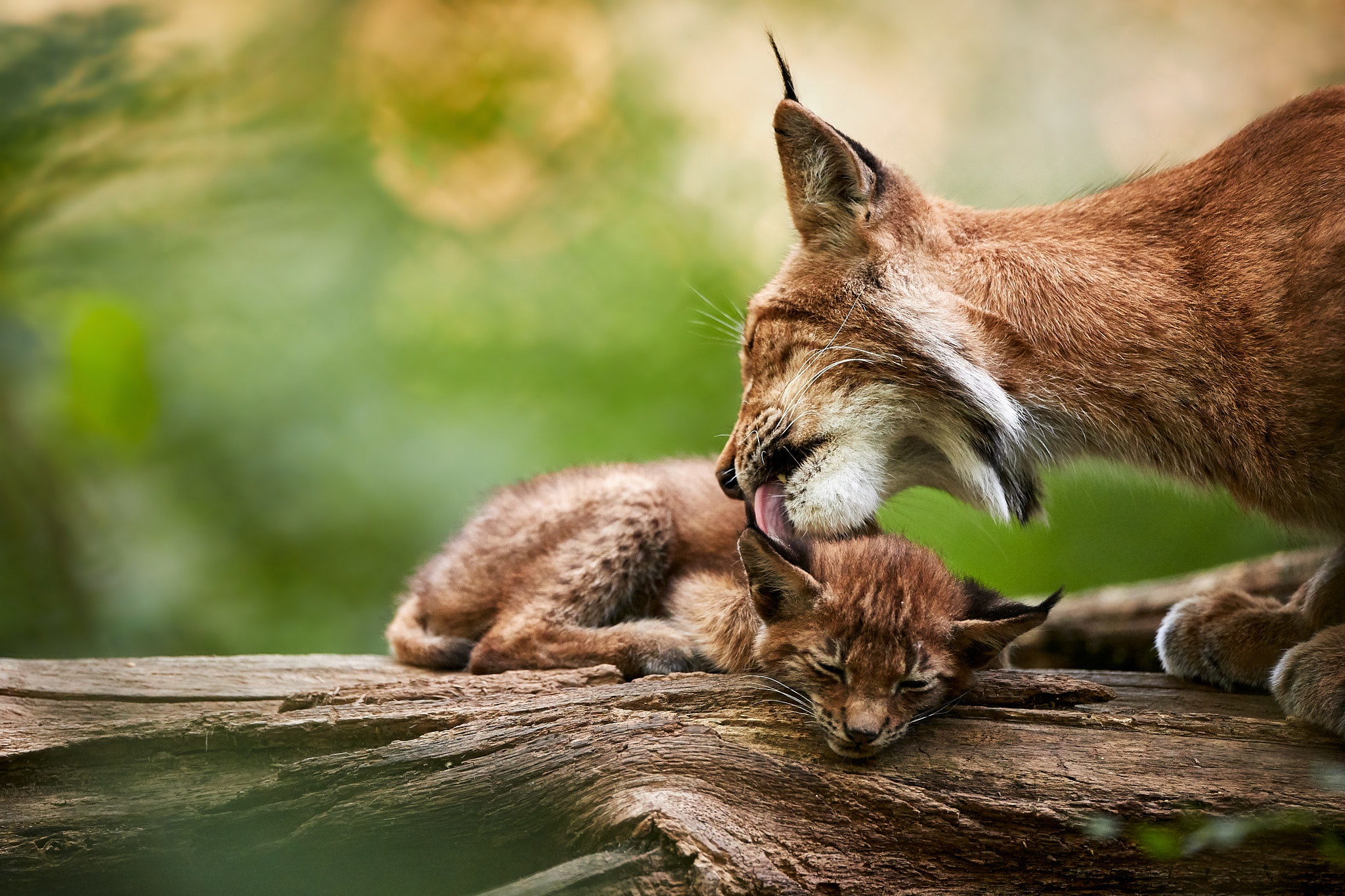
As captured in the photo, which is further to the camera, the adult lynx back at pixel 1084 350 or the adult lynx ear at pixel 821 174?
the adult lynx ear at pixel 821 174

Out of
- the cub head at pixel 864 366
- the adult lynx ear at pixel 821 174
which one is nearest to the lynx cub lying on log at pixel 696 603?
the cub head at pixel 864 366

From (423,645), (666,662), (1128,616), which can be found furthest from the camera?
(1128,616)

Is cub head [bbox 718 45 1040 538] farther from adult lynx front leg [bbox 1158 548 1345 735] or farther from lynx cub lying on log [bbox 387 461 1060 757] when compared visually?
adult lynx front leg [bbox 1158 548 1345 735]

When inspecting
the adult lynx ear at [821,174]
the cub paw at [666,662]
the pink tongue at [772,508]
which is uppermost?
the adult lynx ear at [821,174]

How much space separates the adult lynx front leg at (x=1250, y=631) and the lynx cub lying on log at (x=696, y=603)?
0.61m

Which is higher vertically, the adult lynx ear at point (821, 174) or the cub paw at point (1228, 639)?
the adult lynx ear at point (821, 174)

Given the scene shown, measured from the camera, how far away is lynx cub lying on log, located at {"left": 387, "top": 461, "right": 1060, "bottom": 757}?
2529 mm

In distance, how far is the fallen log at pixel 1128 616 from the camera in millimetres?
4273

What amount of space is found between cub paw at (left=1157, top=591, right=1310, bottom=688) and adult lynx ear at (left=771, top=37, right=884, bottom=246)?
5.30 ft

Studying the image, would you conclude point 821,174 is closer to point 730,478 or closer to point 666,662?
point 730,478

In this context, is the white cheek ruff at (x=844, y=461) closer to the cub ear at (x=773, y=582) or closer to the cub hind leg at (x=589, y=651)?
the cub ear at (x=773, y=582)

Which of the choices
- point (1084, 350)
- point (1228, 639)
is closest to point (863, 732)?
point (1084, 350)

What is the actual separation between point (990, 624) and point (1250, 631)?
44.7 inches

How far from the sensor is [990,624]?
8.23 ft
